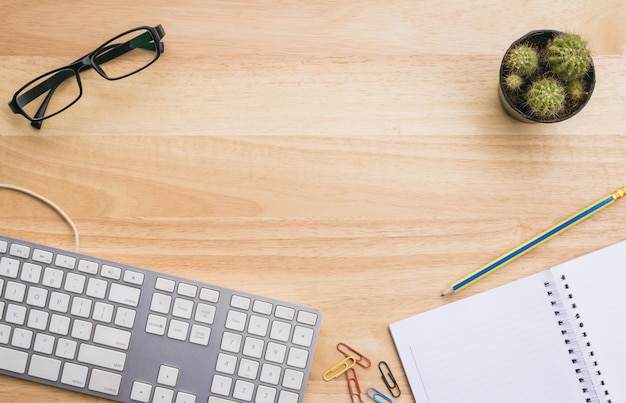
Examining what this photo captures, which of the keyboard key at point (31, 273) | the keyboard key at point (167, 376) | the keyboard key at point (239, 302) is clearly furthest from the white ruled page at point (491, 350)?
the keyboard key at point (31, 273)

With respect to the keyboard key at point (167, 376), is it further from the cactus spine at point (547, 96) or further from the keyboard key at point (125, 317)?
the cactus spine at point (547, 96)

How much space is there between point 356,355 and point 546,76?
1.81ft

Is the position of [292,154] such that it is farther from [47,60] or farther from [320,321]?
[47,60]

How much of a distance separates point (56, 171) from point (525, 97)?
2.60ft

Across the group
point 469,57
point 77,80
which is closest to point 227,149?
point 77,80

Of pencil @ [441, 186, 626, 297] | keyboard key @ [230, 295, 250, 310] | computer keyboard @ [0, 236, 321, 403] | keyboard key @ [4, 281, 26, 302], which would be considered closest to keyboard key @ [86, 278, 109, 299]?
computer keyboard @ [0, 236, 321, 403]

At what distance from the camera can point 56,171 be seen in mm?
1029

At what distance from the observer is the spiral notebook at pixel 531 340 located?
39.9 inches

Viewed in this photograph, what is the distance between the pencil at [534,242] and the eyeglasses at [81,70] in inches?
25.3

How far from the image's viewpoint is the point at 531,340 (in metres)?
1.02

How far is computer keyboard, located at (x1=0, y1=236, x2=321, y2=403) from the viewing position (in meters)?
0.96

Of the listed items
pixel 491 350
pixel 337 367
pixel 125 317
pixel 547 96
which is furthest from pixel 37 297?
pixel 547 96

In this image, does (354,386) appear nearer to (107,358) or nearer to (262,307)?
(262,307)

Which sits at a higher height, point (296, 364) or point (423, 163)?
point (423, 163)
